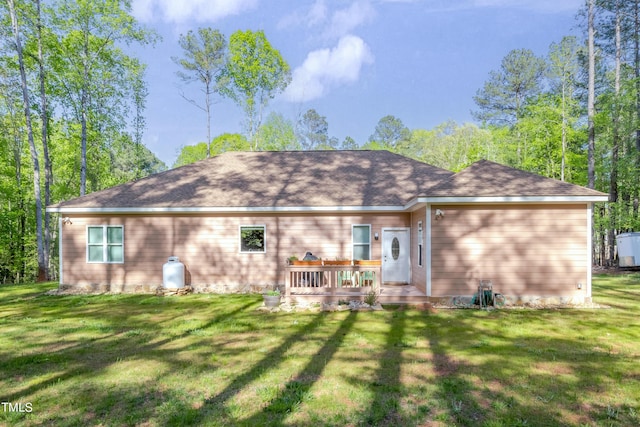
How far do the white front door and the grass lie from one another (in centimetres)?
291

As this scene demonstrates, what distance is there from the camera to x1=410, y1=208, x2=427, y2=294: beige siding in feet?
30.4

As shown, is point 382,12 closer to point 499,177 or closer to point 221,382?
point 499,177

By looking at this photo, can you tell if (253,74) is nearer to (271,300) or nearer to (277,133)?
(277,133)

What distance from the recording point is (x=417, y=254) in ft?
33.9

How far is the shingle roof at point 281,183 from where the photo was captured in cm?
1134

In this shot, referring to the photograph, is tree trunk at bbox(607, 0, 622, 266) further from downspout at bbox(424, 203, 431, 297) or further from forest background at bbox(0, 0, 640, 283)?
downspout at bbox(424, 203, 431, 297)

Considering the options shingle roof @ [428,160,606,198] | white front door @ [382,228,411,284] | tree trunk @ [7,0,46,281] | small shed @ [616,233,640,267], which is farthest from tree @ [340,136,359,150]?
shingle roof @ [428,160,606,198]

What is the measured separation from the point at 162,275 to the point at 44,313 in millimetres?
3420

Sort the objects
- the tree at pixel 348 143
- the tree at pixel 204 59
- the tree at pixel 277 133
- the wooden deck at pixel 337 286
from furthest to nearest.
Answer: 1. the tree at pixel 348 143
2. the tree at pixel 277 133
3. the tree at pixel 204 59
4. the wooden deck at pixel 337 286

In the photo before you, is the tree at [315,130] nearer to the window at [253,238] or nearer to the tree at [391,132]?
the tree at [391,132]

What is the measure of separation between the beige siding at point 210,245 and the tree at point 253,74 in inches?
641

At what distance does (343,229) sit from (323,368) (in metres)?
6.75

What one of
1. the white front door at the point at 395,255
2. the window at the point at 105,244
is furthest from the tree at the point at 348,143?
the window at the point at 105,244

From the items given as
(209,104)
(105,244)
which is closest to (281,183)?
(105,244)
